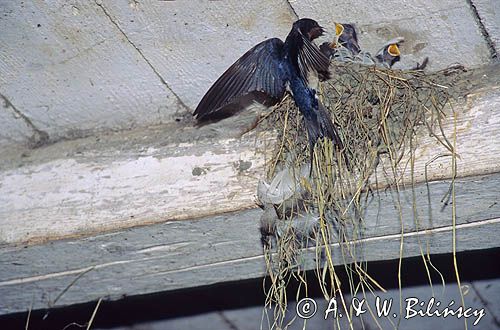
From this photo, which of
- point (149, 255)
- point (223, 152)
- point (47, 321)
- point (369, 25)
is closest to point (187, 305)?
point (47, 321)

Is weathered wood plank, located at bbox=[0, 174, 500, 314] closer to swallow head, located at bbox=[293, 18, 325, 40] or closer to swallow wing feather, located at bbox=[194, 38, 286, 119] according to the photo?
swallow wing feather, located at bbox=[194, 38, 286, 119]

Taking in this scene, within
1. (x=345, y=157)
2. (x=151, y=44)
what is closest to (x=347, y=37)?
(x=345, y=157)

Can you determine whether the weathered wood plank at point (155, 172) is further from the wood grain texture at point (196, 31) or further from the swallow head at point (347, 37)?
the swallow head at point (347, 37)

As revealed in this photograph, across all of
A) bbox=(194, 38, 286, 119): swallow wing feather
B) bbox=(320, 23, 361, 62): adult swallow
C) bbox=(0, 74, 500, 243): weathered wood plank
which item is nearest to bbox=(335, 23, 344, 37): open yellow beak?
bbox=(320, 23, 361, 62): adult swallow

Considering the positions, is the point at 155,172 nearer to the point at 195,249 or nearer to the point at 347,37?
the point at 195,249

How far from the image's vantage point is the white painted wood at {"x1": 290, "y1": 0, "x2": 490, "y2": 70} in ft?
5.18

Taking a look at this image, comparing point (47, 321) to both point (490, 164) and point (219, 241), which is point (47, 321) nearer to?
point (219, 241)

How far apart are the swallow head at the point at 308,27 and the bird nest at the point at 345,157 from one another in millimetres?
132

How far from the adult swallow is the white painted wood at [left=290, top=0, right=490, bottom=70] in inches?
0.7

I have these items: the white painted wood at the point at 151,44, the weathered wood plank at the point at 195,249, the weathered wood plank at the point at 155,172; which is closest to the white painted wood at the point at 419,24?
the white painted wood at the point at 151,44

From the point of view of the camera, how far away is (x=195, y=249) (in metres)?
1.73

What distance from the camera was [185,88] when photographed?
5.71 ft

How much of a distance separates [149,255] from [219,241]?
15cm

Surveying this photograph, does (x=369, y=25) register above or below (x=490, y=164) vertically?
above
